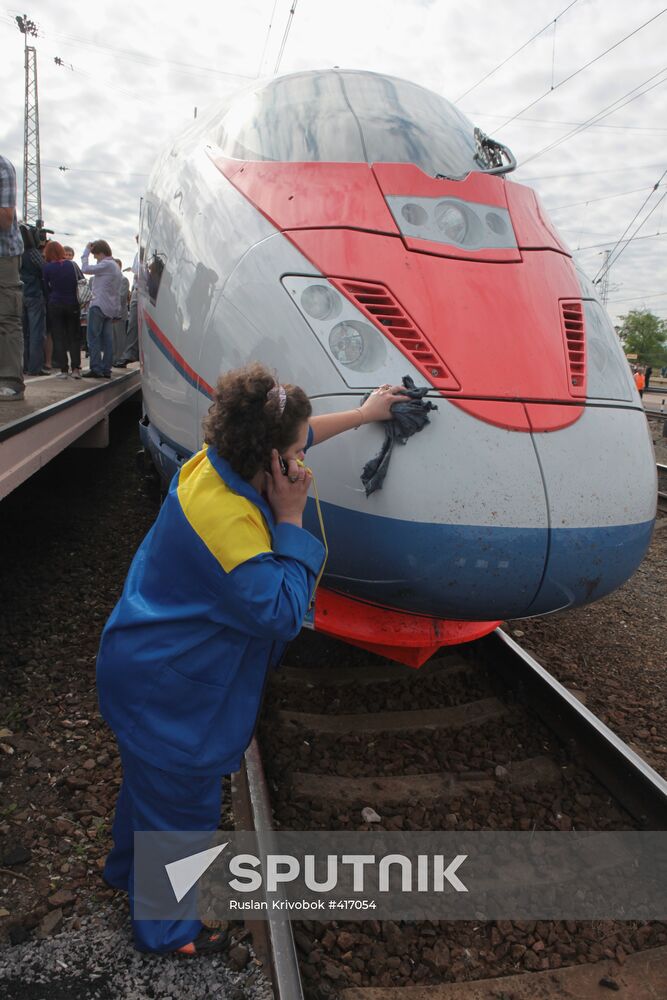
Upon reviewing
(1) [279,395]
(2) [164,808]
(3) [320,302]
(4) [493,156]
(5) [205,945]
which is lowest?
(5) [205,945]

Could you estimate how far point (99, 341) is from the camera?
8141 mm

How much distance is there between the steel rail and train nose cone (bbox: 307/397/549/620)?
105 centimetres

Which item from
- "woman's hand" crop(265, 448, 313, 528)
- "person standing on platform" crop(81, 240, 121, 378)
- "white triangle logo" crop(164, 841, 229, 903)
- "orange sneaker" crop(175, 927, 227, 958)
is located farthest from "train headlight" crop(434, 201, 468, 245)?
"person standing on platform" crop(81, 240, 121, 378)

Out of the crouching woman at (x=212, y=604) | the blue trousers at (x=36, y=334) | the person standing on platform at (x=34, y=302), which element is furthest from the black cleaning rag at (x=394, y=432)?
the blue trousers at (x=36, y=334)

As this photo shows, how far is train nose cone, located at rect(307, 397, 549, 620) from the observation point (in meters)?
2.42

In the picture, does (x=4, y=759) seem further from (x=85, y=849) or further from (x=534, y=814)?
(x=534, y=814)

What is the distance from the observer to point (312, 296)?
9.17 ft

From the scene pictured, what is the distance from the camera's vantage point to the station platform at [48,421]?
12.3 feet

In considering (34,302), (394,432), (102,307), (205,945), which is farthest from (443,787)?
(34,302)

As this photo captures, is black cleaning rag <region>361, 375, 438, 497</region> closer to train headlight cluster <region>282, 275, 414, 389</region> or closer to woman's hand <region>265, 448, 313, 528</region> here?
train headlight cluster <region>282, 275, 414, 389</region>

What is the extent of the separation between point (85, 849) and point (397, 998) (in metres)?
1.20

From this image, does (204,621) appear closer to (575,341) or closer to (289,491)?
(289,491)

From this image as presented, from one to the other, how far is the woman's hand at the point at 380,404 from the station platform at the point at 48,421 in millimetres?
1916

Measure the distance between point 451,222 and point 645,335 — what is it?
103 m
